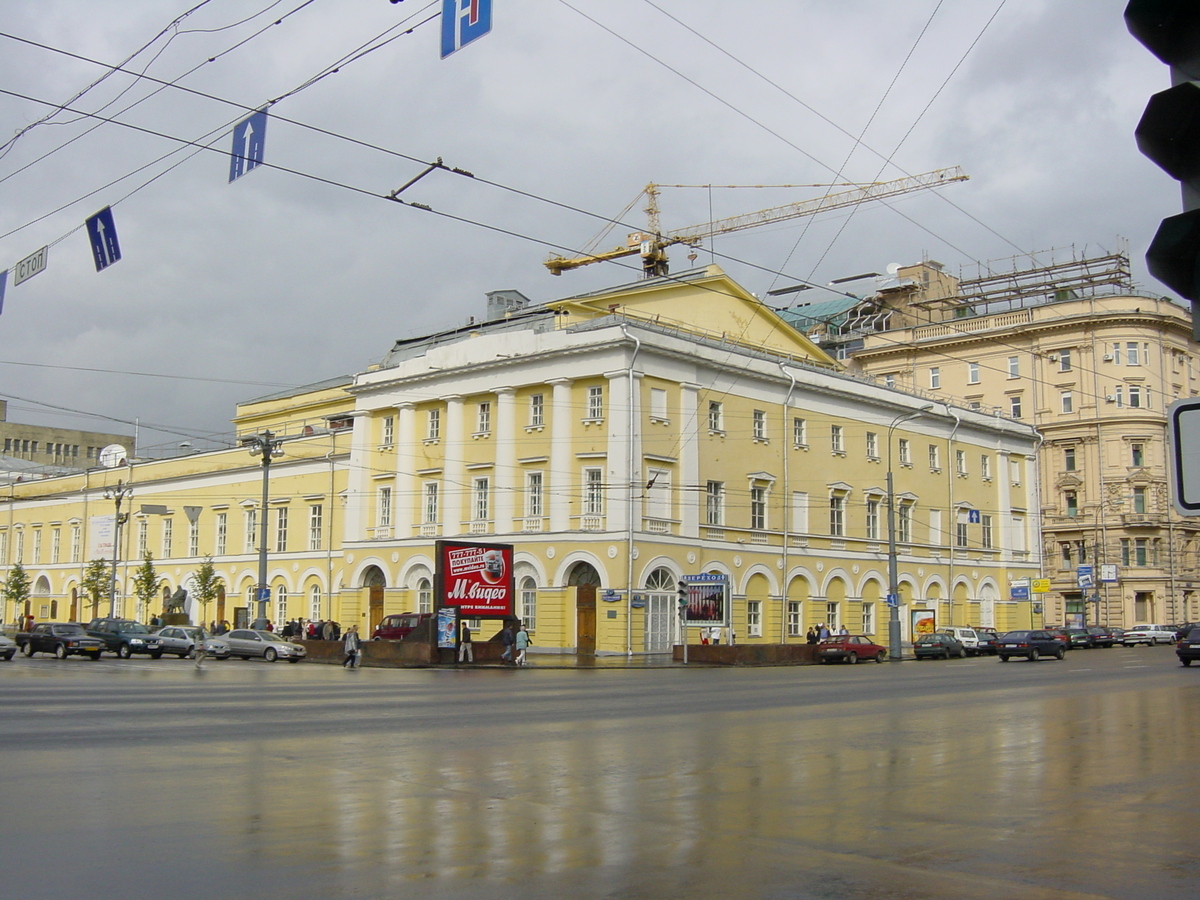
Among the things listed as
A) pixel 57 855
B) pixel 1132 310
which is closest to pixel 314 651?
pixel 57 855

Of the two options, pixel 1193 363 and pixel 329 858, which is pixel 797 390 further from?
pixel 329 858

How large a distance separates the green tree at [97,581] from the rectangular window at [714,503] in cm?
3770

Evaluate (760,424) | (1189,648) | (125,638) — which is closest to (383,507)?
(125,638)

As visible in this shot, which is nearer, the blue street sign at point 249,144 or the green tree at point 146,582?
the blue street sign at point 249,144

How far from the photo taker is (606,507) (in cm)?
4912

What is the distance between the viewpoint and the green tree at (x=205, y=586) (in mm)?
66000

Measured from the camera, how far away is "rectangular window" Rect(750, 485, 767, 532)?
54.3m

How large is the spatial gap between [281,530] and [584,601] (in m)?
23.3

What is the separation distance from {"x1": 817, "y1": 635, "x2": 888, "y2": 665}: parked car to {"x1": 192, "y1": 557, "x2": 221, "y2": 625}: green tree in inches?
1379

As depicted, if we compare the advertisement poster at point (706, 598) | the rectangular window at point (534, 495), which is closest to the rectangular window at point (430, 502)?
the rectangular window at point (534, 495)

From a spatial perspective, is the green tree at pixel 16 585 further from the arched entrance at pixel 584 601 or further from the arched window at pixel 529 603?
the arched entrance at pixel 584 601

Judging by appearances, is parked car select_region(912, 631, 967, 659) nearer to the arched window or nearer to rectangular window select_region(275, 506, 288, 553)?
the arched window

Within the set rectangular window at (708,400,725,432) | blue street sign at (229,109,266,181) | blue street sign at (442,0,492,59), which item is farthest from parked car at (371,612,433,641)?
blue street sign at (442,0,492,59)

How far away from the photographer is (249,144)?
16.6 meters
